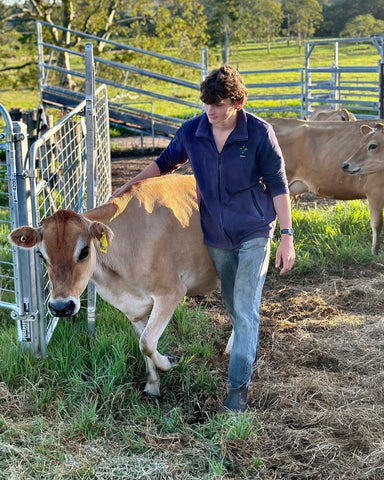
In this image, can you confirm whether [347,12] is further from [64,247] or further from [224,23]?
[64,247]

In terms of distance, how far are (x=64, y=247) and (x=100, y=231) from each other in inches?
9.3

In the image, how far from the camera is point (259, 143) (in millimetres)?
3922

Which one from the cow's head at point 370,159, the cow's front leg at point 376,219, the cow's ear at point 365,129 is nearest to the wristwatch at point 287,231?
the cow's front leg at point 376,219

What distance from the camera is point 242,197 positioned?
403 cm

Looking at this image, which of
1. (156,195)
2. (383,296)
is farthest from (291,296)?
(156,195)

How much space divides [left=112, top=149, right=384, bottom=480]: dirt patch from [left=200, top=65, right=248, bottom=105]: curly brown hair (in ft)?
6.10

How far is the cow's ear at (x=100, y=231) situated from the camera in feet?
12.9

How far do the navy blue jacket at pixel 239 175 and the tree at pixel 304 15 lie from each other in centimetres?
7182

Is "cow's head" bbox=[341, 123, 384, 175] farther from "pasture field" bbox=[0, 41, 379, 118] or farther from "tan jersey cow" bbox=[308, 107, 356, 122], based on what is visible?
"pasture field" bbox=[0, 41, 379, 118]

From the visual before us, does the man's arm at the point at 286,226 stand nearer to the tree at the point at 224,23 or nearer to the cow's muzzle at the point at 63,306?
the cow's muzzle at the point at 63,306

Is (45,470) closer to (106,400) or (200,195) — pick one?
(106,400)

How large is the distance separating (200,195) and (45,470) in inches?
72.6

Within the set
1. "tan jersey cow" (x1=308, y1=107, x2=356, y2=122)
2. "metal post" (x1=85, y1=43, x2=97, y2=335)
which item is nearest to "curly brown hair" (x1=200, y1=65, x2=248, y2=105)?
"metal post" (x1=85, y1=43, x2=97, y2=335)

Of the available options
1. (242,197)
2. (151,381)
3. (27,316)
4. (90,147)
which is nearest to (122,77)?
(90,147)
